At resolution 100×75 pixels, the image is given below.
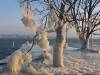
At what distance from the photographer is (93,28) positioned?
3016cm

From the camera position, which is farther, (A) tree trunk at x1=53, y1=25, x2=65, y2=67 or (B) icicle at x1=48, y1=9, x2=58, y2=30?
(A) tree trunk at x1=53, y1=25, x2=65, y2=67

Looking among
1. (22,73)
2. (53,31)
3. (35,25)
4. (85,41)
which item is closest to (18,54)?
(22,73)

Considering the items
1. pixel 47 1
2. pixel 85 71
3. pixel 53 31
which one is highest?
pixel 47 1

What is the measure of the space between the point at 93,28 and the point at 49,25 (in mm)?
15123

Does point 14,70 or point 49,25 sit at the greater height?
point 49,25

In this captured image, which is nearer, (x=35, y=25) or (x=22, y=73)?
(x=22, y=73)

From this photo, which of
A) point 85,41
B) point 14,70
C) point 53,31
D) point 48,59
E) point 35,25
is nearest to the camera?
point 14,70

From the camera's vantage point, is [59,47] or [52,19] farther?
[59,47]

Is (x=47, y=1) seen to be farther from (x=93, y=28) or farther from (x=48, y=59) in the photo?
(x=93, y=28)

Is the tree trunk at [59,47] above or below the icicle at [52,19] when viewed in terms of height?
below

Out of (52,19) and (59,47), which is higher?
(52,19)

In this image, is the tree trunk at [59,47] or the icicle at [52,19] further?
the tree trunk at [59,47]

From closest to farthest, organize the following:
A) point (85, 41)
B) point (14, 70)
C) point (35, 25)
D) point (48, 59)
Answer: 1. point (14, 70)
2. point (35, 25)
3. point (48, 59)
4. point (85, 41)

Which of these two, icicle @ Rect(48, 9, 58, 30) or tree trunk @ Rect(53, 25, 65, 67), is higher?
icicle @ Rect(48, 9, 58, 30)
